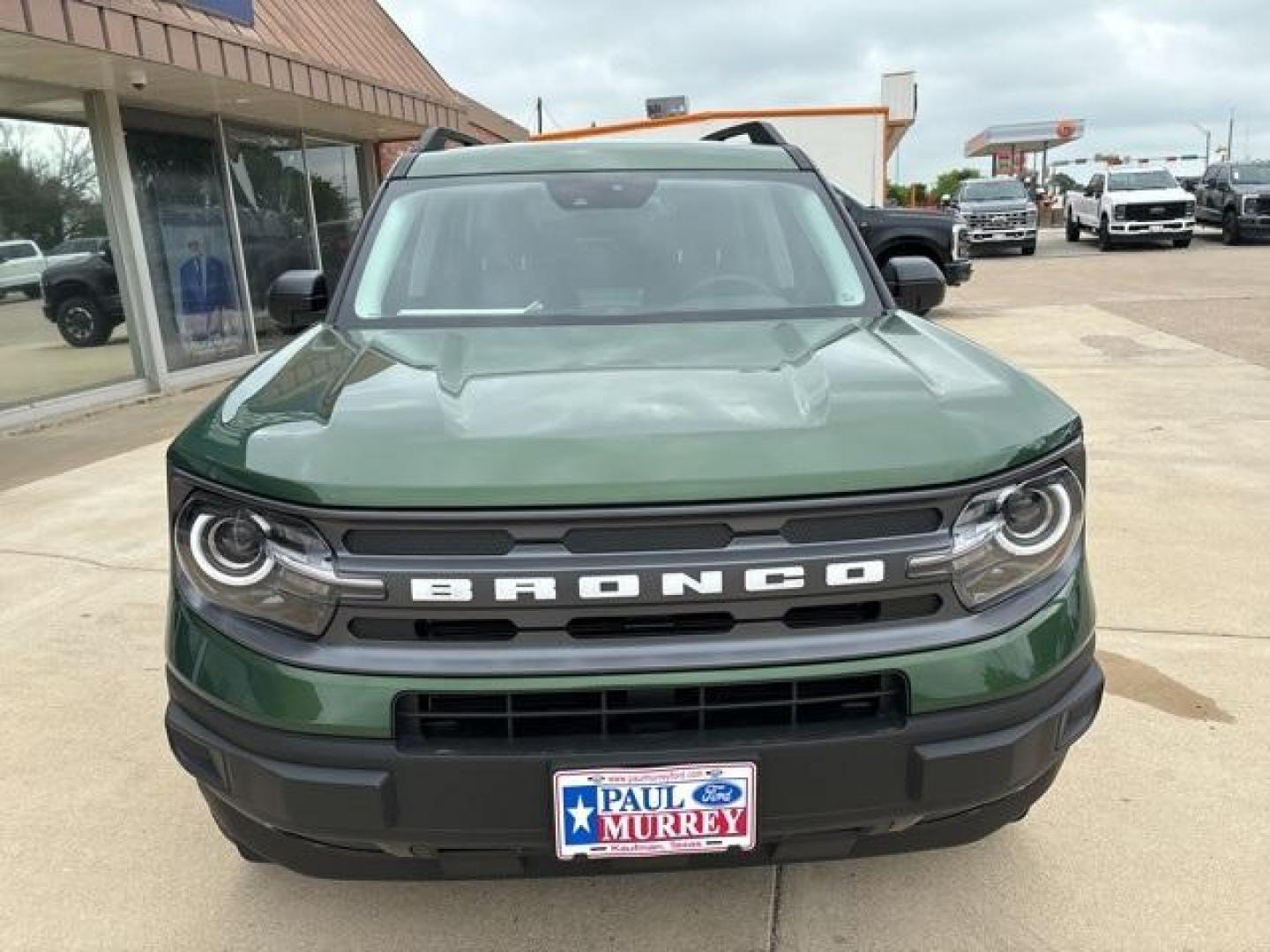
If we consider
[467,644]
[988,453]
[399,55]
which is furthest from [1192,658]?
[399,55]

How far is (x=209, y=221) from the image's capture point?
429 inches

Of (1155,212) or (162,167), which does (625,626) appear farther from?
(1155,212)

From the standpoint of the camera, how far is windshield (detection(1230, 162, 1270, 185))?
23.2 meters

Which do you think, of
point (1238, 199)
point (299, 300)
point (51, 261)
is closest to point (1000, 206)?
point (1238, 199)

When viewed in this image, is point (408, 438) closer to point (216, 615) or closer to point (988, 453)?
point (216, 615)

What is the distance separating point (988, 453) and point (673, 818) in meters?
0.84

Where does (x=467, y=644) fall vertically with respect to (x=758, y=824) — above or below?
above

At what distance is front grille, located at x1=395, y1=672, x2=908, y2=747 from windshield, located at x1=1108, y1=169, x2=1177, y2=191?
81.8 ft

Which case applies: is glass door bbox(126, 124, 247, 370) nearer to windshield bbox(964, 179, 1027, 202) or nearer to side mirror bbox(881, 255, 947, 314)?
side mirror bbox(881, 255, 947, 314)

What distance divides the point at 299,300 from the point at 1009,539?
235 cm

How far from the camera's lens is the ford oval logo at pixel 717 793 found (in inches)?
68.6

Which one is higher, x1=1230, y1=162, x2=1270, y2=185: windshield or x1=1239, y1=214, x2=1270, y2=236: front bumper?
x1=1230, y1=162, x2=1270, y2=185: windshield

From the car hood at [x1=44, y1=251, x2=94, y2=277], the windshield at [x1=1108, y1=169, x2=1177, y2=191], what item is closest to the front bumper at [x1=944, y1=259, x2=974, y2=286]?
the car hood at [x1=44, y1=251, x2=94, y2=277]

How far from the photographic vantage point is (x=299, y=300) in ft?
10.8
